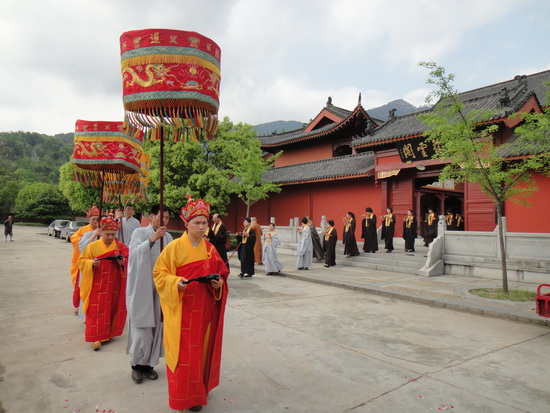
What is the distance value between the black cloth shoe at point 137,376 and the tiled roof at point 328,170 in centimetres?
1411

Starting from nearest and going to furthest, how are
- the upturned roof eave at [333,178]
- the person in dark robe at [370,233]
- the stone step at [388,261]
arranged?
1. the stone step at [388,261]
2. the person in dark robe at [370,233]
3. the upturned roof eave at [333,178]

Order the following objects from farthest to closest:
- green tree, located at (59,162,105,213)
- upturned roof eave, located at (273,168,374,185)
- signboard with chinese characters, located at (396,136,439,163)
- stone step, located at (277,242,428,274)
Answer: green tree, located at (59,162,105,213)
upturned roof eave, located at (273,168,374,185)
signboard with chinese characters, located at (396,136,439,163)
stone step, located at (277,242,428,274)

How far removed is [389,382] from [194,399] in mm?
1867

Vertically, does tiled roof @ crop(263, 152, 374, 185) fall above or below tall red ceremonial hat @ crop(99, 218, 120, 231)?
above

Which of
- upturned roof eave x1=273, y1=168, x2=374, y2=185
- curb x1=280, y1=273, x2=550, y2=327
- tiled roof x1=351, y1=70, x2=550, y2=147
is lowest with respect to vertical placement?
curb x1=280, y1=273, x2=550, y2=327

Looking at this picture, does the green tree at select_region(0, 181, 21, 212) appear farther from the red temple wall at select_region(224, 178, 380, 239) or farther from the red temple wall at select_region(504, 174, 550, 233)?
the red temple wall at select_region(504, 174, 550, 233)

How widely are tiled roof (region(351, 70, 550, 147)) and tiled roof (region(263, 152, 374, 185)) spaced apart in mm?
1324

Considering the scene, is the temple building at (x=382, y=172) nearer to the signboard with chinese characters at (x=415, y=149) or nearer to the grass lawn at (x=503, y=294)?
the signboard with chinese characters at (x=415, y=149)

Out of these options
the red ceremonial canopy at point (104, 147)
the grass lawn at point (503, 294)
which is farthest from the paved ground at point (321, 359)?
the red ceremonial canopy at point (104, 147)

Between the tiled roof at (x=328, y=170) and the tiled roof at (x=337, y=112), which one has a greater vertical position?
the tiled roof at (x=337, y=112)

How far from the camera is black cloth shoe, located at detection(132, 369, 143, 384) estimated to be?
335 cm

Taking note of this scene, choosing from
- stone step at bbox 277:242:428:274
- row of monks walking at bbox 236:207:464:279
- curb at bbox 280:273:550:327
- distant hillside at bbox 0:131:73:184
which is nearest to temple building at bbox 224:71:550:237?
row of monks walking at bbox 236:207:464:279

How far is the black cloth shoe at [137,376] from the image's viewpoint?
3350mm

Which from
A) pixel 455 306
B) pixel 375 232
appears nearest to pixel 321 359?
pixel 455 306
